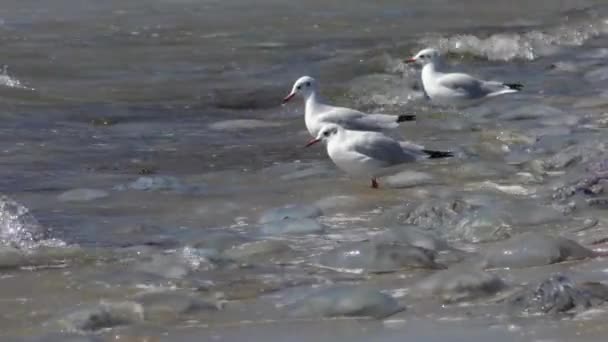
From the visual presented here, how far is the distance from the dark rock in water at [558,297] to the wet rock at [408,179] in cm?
227

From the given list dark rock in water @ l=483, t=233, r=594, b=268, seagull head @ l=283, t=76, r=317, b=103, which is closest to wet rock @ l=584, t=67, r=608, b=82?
seagull head @ l=283, t=76, r=317, b=103

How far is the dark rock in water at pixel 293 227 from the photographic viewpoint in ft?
17.7

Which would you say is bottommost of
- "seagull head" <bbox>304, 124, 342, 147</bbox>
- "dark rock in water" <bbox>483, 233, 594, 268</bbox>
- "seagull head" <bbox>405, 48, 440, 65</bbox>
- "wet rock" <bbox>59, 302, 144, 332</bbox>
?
"wet rock" <bbox>59, 302, 144, 332</bbox>

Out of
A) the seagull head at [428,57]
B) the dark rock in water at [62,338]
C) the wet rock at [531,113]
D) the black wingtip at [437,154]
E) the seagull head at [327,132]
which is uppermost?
the seagull head at [428,57]

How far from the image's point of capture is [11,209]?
18.1 ft

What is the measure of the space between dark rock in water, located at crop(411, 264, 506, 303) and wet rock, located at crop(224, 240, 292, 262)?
0.78 metres

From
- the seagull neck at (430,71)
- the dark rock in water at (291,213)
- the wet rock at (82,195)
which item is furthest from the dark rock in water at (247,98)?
the dark rock in water at (291,213)

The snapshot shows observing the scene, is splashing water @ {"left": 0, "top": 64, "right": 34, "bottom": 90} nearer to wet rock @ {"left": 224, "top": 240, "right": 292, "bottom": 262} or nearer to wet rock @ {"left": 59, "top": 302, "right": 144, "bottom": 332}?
wet rock @ {"left": 224, "top": 240, "right": 292, "bottom": 262}

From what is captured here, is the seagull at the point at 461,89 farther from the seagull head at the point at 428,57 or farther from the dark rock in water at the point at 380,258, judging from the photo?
the dark rock in water at the point at 380,258

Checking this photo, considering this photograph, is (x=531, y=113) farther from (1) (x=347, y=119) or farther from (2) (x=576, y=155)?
(2) (x=576, y=155)

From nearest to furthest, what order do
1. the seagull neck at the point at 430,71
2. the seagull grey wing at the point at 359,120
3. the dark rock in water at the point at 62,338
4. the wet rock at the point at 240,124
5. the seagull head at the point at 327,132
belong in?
the dark rock in water at the point at 62,338, the seagull head at the point at 327,132, the seagull grey wing at the point at 359,120, the wet rock at the point at 240,124, the seagull neck at the point at 430,71

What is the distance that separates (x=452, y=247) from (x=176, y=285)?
1.04 metres

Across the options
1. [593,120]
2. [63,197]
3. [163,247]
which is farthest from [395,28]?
[163,247]

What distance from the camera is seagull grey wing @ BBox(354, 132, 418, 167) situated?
21.8 feet
